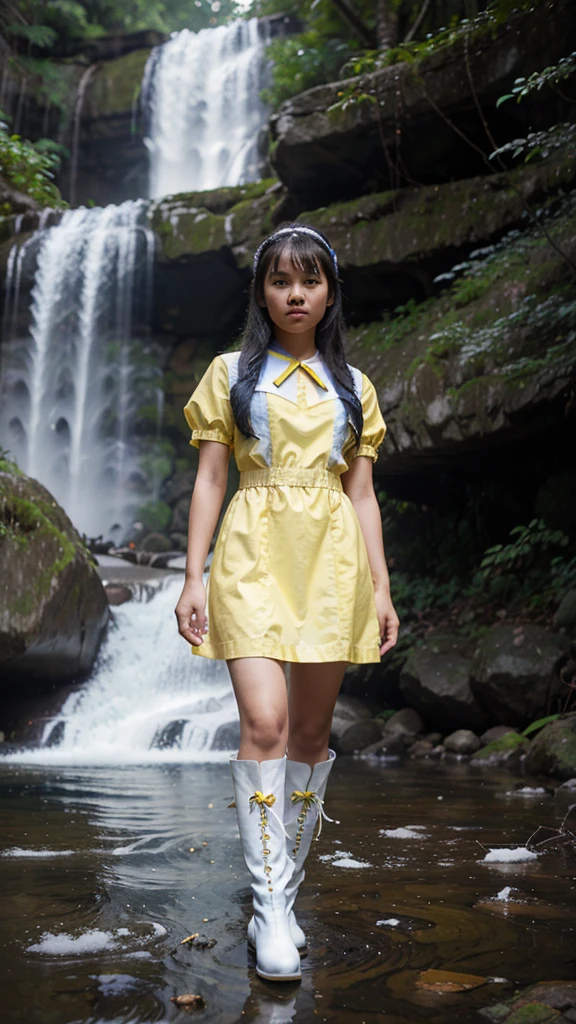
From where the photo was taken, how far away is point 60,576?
8.36m

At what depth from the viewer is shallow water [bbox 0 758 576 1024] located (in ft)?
5.78

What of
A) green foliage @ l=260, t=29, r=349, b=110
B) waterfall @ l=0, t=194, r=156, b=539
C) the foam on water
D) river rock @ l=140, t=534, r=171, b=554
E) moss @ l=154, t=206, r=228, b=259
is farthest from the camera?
waterfall @ l=0, t=194, r=156, b=539

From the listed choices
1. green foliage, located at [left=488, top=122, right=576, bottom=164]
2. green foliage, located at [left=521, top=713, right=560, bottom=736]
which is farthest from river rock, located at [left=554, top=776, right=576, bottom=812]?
green foliage, located at [left=488, top=122, right=576, bottom=164]

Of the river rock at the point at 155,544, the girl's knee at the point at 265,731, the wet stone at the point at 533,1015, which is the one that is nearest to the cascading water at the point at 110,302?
the river rock at the point at 155,544

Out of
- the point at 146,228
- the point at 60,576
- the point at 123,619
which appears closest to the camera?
the point at 60,576

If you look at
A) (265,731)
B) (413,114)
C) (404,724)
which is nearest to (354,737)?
(404,724)

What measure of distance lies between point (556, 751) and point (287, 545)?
397cm

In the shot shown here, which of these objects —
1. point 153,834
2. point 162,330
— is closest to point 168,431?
point 162,330

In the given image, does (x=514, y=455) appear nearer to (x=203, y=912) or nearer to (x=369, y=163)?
(x=369, y=163)

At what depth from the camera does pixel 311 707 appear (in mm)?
2385

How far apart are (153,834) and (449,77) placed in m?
7.78

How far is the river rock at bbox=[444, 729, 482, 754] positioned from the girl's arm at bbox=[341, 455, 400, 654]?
202 inches

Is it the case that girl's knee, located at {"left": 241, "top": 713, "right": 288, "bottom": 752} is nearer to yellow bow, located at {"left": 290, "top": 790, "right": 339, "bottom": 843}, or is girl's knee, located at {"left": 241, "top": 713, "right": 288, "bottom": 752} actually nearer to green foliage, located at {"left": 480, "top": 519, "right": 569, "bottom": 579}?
yellow bow, located at {"left": 290, "top": 790, "right": 339, "bottom": 843}

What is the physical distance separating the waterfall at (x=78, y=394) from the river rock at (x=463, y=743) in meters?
9.54
